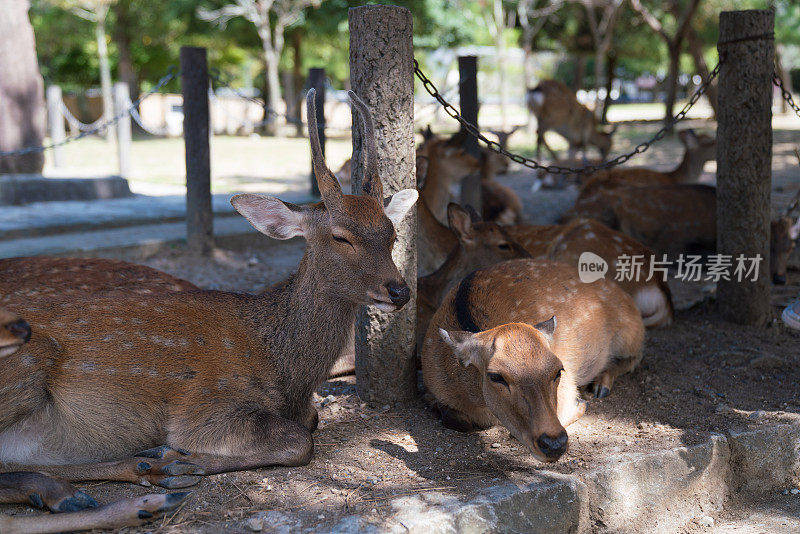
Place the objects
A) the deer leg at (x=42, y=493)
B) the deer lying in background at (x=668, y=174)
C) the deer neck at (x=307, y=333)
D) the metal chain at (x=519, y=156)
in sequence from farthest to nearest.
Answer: the deer lying in background at (x=668, y=174) → the metal chain at (x=519, y=156) → the deer neck at (x=307, y=333) → the deer leg at (x=42, y=493)

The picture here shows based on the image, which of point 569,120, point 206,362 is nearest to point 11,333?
point 206,362

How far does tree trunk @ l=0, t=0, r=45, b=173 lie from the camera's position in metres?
10.4

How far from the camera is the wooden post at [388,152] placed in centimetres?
406

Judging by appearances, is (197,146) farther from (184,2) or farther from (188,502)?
(184,2)

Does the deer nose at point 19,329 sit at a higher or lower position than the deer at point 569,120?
lower

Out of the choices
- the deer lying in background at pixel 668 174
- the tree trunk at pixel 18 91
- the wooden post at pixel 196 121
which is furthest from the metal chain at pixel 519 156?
the tree trunk at pixel 18 91

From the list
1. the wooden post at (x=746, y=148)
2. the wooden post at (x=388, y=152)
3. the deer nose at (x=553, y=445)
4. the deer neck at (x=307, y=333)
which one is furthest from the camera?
the wooden post at (x=746, y=148)

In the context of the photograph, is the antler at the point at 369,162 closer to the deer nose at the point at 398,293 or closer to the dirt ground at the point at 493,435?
the deer nose at the point at 398,293

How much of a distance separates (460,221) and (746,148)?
197 centimetres

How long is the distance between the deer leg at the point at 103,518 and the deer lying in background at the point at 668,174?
737 centimetres

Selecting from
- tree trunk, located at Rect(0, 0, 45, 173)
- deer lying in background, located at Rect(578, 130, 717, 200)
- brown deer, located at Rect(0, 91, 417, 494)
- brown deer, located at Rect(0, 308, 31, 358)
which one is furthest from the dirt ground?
tree trunk, located at Rect(0, 0, 45, 173)

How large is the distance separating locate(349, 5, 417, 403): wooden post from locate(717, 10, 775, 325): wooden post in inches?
98.3

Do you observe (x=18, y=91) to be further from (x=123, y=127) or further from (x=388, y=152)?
(x=388, y=152)

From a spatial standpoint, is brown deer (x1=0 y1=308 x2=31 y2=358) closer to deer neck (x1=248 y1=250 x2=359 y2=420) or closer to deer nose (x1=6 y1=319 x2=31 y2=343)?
deer nose (x1=6 y1=319 x2=31 y2=343)
